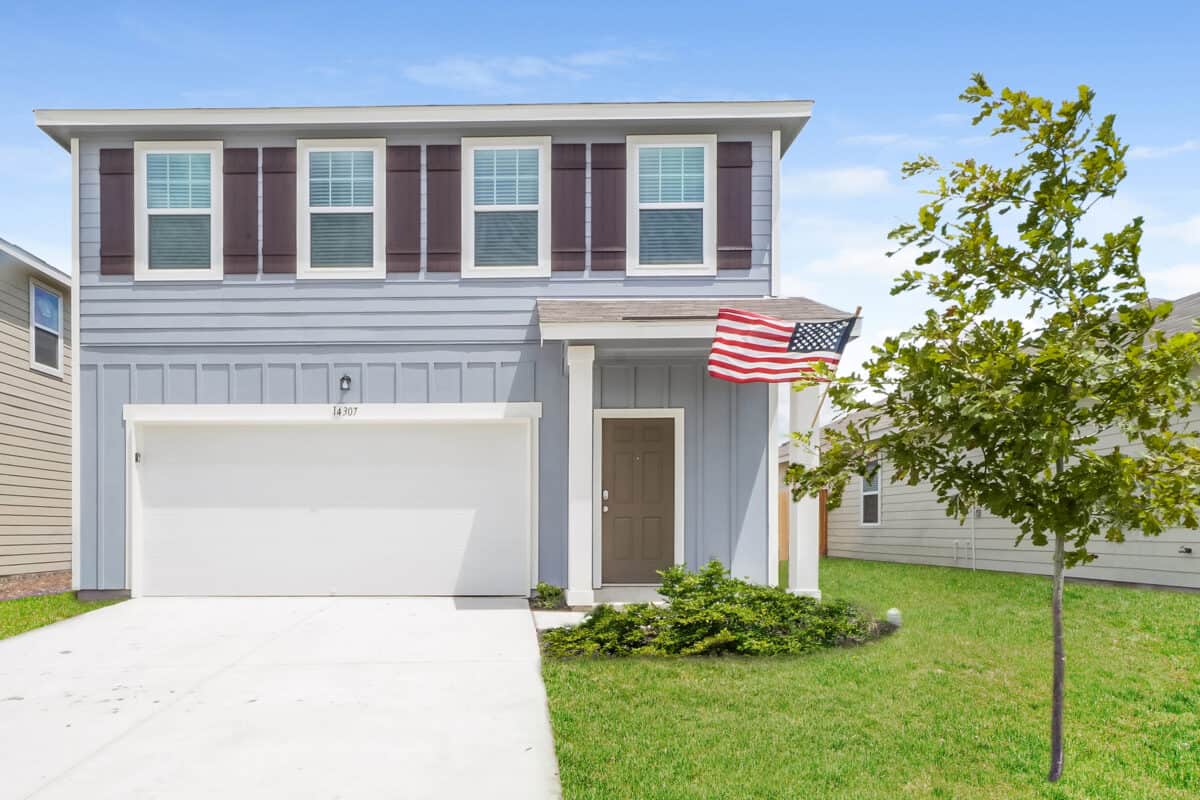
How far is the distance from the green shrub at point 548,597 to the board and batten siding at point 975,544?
3.86 m

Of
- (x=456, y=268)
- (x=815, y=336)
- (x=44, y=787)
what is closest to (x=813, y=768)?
(x=44, y=787)

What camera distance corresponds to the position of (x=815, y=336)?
30.6ft

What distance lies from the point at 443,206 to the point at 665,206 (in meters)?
2.42

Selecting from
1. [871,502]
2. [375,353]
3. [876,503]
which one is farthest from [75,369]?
[871,502]

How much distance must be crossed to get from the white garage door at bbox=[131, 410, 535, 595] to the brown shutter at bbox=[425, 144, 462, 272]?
72.0 inches

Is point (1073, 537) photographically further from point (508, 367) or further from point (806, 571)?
point (508, 367)

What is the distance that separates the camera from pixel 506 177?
1145 cm

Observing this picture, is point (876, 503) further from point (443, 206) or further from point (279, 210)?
point (279, 210)

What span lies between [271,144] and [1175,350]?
9.68 m

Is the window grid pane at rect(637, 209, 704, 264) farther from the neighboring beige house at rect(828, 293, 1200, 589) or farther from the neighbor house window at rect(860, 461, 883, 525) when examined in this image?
the neighbor house window at rect(860, 461, 883, 525)

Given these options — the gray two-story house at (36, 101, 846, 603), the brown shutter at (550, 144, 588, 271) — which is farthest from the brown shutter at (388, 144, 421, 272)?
the brown shutter at (550, 144, 588, 271)

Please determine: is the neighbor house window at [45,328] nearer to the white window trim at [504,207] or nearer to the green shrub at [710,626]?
the white window trim at [504,207]

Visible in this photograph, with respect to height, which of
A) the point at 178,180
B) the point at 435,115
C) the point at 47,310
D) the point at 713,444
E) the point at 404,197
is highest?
the point at 435,115

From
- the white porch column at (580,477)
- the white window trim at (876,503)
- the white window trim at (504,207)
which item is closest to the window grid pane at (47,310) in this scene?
the white window trim at (504,207)
